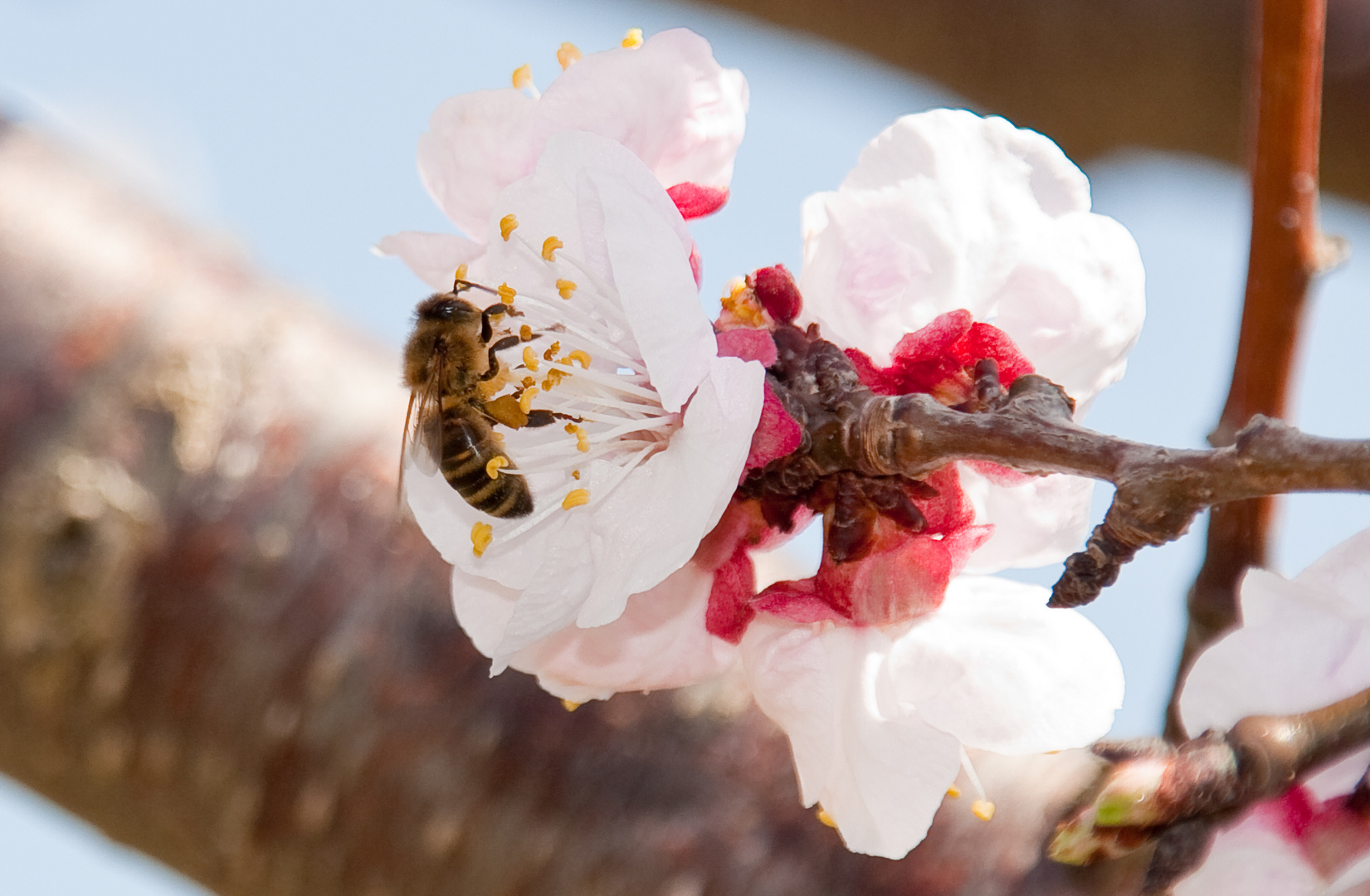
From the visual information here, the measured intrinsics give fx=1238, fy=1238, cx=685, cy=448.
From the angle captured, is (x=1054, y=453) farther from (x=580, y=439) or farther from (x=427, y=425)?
(x=427, y=425)

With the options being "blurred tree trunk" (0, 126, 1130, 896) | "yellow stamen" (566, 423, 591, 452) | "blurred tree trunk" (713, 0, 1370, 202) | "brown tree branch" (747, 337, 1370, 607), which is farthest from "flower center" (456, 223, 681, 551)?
"blurred tree trunk" (713, 0, 1370, 202)

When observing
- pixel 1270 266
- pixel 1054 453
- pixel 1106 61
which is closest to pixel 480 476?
pixel 1054 453

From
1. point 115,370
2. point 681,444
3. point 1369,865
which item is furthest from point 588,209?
point 115,370

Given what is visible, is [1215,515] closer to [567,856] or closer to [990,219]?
[990,219]

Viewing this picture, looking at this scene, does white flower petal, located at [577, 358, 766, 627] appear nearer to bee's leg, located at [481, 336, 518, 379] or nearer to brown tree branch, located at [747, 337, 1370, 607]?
brown tree branch, located at [747, 337, 1370, 607]

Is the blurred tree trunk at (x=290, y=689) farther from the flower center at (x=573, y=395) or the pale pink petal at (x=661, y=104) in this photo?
the pale pink petal at (x=661, y=104)

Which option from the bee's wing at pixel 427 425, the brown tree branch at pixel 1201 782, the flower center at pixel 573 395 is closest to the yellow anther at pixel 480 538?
the flower center at pixel 573 395
